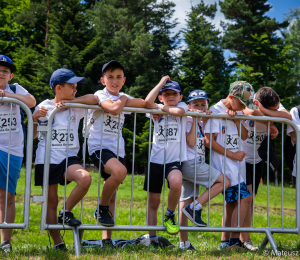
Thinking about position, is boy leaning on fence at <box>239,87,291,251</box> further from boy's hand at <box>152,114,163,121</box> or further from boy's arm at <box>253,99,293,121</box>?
boy's hand at <box>152,114,163,121</box>

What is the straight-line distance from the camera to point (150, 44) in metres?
24.4

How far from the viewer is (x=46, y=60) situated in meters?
23.2

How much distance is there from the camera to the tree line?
24.0m

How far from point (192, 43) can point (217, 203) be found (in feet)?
64.2

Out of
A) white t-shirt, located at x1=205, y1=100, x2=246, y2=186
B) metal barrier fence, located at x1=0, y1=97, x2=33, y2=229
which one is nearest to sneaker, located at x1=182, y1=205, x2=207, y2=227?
white t-shirt, located at x1=205, y1=100, x2=246, y2=186

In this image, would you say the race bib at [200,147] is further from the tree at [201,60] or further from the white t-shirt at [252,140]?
the tree at [201,60]

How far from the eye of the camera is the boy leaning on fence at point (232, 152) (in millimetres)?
4188

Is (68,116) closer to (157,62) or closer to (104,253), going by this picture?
(104,253)

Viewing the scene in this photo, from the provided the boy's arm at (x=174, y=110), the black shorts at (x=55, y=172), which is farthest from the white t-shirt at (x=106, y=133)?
the boy's arm at (x=174, y=110)

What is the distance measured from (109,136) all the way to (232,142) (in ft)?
5.21

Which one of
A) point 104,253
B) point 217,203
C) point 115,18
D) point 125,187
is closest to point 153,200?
point 104,253

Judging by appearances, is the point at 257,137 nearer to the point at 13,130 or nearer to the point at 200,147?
the point at 200,147

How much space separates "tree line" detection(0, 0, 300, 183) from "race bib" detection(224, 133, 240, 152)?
1965cm

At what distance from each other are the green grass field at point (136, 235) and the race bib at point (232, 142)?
1252mm
